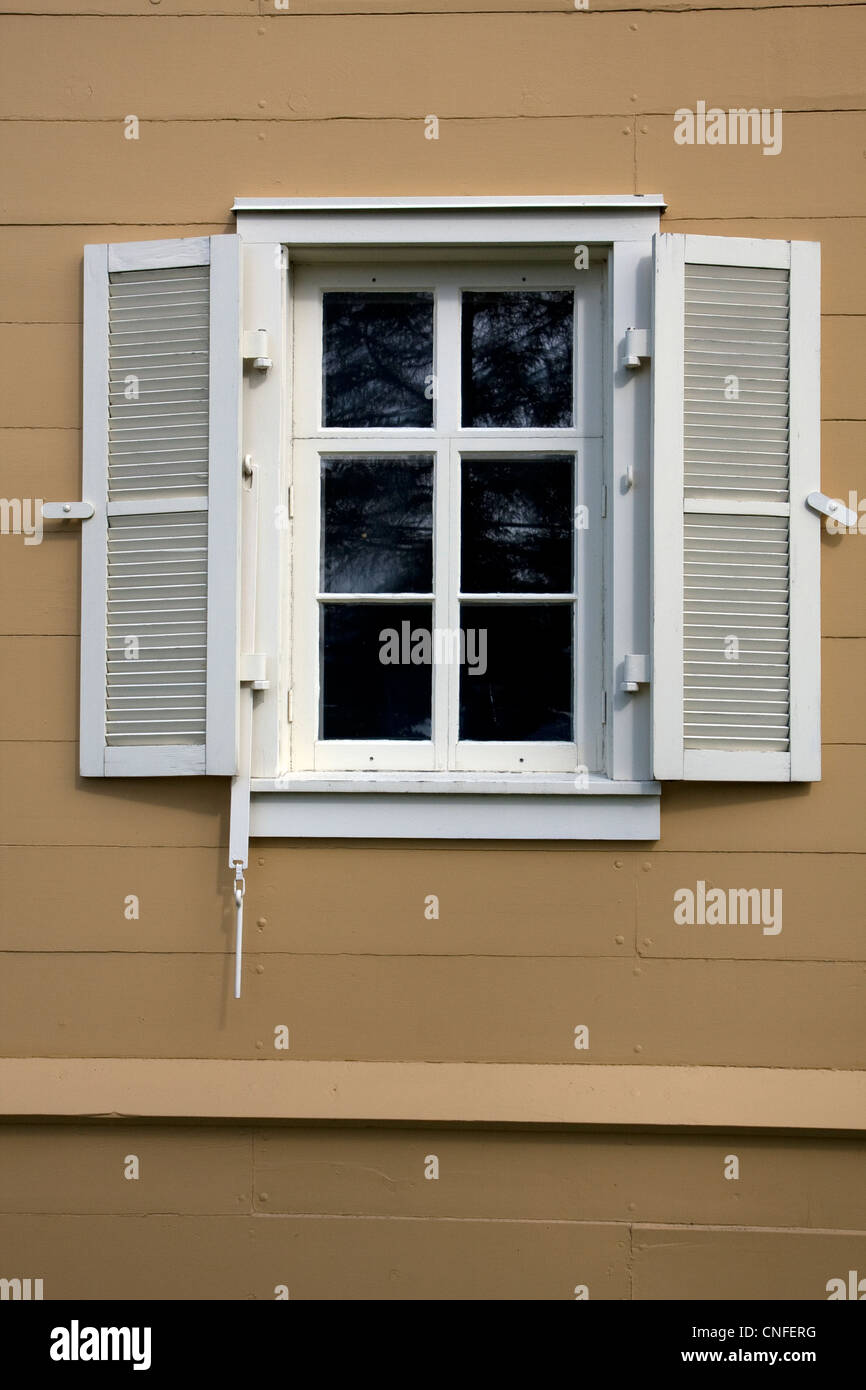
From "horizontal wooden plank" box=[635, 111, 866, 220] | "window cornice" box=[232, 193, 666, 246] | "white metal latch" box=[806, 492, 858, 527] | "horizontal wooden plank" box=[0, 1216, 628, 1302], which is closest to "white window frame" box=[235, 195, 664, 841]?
"window cornice" box=[232, 193, 666, 246]

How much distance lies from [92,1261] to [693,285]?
2809mm

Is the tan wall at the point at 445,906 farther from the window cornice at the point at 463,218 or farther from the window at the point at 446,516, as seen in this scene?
the window at the point at 446,516

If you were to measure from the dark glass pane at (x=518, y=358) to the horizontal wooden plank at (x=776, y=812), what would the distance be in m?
0.83

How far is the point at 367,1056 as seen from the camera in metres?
2.73

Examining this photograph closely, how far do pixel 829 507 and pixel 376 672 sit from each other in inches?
46.5

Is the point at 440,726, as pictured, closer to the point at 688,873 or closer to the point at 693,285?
the point at 688,873

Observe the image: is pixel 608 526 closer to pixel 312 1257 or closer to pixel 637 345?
pixel 637 345

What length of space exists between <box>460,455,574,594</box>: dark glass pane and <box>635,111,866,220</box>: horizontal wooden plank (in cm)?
71

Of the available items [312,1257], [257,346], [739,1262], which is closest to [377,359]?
[257,346]

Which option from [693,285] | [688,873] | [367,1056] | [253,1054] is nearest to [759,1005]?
[688,873]

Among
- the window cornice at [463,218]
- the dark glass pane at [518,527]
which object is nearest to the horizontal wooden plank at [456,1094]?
the dark glass pane at [518,527]

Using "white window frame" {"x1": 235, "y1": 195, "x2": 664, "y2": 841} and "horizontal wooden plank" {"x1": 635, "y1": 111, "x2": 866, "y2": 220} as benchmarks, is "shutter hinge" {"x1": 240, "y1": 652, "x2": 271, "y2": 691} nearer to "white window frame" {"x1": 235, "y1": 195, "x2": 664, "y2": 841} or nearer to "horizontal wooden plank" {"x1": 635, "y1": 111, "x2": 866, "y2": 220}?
"white window frame" {"x1": 235, "y1": 195, "x2": 664, "y2": 841}

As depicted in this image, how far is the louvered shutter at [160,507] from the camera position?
2715 millimetres

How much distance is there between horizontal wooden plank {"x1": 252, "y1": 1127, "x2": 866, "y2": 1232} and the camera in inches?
106
